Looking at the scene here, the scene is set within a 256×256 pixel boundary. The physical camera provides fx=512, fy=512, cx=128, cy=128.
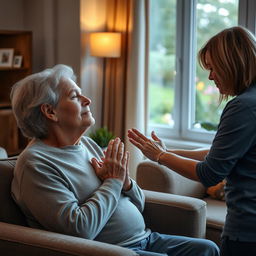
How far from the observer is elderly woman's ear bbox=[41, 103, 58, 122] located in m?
2.05

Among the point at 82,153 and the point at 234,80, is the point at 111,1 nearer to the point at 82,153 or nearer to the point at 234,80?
the point at 82,153

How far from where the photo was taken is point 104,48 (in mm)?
4098

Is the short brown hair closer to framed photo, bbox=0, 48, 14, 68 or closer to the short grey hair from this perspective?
the short grey hair

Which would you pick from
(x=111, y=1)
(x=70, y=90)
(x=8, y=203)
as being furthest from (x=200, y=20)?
(x=8, y=203)

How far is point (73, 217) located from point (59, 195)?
10 centimetres

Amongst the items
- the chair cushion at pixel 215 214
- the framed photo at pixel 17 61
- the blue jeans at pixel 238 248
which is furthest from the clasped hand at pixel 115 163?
the framed photo at pixel 17 61

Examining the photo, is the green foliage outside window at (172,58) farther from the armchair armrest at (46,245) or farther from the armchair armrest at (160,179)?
the armchair armrest at (46,245)

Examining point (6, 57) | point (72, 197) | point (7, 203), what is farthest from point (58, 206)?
point (6, 57)

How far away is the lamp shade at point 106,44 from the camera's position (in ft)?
13.4

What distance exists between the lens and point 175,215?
235 centimetres

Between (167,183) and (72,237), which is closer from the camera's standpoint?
(72,237)

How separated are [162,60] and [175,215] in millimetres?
2365

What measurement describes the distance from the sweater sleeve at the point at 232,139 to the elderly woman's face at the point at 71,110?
628mm

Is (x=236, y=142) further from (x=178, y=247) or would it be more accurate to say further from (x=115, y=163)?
(x=178, y=247)
